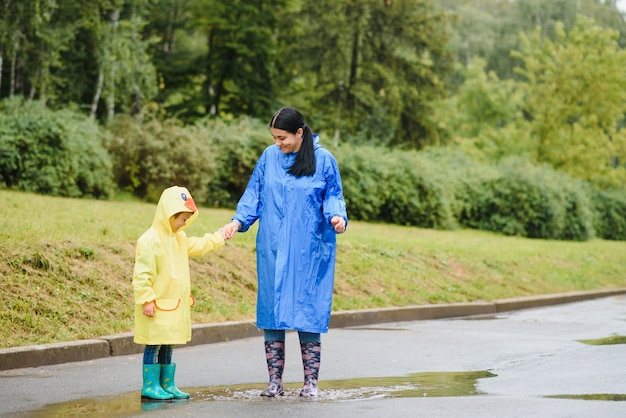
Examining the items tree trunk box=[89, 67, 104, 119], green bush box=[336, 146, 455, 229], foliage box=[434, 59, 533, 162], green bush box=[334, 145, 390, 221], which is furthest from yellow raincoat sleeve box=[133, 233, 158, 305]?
foliage box=[434, 59, 533, 162]

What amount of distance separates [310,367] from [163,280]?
44.9 inches

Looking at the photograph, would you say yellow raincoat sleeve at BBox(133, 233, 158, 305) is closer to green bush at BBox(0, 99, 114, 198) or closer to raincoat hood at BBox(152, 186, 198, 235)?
raincoat hood at BBox(152, 186, 198, 235)

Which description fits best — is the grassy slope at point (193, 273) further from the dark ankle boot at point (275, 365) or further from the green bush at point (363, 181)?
the green bush at point (363, 181)

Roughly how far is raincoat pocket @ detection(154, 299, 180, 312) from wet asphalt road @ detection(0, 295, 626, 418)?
0.61 m

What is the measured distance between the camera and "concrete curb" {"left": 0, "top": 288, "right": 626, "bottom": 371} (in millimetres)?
8695

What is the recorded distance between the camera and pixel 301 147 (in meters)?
7.12

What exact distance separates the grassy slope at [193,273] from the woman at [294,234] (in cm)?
293

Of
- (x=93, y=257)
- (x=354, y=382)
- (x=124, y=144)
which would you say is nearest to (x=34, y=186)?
(x=124, y=144)

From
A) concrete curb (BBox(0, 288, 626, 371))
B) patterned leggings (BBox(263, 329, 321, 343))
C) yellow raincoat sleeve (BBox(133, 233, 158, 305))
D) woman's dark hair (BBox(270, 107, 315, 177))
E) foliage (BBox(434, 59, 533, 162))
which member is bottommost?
concrete curb (BBox(0, 288, 626, 371))

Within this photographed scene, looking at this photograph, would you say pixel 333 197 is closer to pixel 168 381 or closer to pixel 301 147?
pixel 301 147

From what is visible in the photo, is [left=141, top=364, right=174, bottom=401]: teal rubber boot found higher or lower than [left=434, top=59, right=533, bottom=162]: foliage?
lower

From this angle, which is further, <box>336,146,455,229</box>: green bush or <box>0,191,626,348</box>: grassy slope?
<box>336,146,455,229</box>: green bush

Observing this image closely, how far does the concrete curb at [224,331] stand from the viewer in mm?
8695

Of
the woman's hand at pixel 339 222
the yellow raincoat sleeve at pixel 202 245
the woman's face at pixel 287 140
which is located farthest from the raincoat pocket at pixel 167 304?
the woman's face at pixel 287 140
